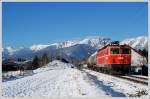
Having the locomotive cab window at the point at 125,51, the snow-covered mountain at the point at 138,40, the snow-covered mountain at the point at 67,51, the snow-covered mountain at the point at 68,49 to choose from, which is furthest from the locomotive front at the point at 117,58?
the snow-covered mountain at the point at 67,51

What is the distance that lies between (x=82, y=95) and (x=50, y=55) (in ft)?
55.7

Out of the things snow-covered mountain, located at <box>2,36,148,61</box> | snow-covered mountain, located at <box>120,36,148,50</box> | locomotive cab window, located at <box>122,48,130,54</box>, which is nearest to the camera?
snow-covered mountain, located at <box>120,36,148,50</box>

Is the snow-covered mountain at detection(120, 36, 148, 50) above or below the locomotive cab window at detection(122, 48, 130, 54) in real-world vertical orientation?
above

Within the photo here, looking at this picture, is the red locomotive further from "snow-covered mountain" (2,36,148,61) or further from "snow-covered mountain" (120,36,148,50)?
"snow-covered mountain" (120,36,148,50)

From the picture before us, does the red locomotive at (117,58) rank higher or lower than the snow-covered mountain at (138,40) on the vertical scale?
lower

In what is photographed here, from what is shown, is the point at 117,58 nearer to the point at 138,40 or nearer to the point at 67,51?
the point at 138,40

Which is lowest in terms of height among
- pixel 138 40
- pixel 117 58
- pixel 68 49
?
pixel 117 58

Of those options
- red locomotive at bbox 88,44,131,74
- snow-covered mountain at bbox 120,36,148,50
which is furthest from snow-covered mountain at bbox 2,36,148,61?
red locomotive at bbox 88,44,131,74

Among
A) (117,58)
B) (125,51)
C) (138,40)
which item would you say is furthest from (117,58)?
(138,40)

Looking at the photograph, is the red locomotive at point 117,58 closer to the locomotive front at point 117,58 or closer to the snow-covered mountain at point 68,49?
the locomotive front at point 117,58

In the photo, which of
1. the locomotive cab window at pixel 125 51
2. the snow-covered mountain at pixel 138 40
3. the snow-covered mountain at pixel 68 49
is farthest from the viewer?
the locomotive cab window at pixel 125 51

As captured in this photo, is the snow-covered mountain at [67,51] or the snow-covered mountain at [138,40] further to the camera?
the snow-covered mountain at [67,51]

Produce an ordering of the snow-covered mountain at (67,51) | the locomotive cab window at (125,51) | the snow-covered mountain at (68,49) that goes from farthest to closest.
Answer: the snow-covered mountain at (67,51)
the locomotive cab window at (125,51)
the snow-covered mountain at (68,49)

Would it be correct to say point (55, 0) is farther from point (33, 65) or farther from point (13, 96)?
point (33, 65)
